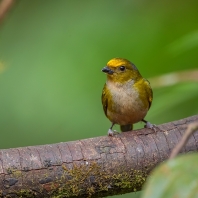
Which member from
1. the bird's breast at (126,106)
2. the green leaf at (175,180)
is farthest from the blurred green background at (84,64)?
the green leaf at (175,180)

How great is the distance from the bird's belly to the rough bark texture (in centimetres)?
67

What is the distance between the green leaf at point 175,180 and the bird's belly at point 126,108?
8.76 ft

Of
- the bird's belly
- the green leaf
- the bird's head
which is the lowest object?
the green leaf

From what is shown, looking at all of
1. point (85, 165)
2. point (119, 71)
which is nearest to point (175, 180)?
point (85, 165)

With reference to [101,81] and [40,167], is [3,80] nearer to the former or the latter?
[101,81]

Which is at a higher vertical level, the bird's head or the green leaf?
the bird's head

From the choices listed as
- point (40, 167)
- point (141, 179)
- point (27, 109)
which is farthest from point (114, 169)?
point (27, 109)

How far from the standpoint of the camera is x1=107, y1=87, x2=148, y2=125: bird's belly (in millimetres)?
3855

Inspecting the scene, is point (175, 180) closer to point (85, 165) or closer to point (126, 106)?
point (85, 165)

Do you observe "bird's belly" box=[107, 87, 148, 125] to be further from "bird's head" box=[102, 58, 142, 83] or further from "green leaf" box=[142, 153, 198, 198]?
"green leaf" box=[142, 153, 198, 198]

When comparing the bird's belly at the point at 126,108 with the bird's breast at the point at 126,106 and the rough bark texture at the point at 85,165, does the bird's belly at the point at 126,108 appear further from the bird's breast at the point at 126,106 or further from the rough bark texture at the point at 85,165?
the rough bark texture at the point at 85,165

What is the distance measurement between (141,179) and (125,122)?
1.08 metres

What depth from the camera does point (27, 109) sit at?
5488 millimetres

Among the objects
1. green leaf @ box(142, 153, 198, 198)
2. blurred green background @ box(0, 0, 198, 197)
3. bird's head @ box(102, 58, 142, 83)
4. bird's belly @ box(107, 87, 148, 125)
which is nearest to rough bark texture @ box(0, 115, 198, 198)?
bird's belly @ box(107, 87, 148, 125)
